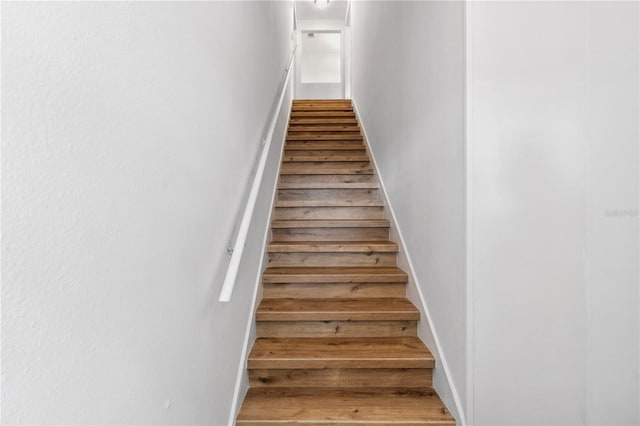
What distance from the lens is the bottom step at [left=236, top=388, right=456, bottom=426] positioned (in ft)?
4.43

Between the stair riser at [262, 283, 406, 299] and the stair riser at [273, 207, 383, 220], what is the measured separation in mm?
773

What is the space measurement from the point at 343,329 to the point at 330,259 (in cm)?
58

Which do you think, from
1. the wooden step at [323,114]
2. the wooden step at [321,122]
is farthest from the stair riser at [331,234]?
the wooden step at [323,114]

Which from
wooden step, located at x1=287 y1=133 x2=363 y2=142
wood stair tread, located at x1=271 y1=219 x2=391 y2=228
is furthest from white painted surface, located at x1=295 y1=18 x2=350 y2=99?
wood stair tread, located at x1=271 y1=219 x2=391 y2=228

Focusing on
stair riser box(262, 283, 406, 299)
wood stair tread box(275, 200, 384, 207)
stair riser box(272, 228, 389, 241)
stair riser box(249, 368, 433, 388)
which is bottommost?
stair riser box(249, 368, 433, 388)

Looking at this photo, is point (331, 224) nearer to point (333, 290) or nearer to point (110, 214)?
point (333, 290)

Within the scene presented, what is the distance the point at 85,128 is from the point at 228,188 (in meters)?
0.78

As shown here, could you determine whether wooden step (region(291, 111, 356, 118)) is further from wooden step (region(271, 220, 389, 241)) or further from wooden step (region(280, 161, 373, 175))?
wooden step (region(271, 220, 389, 241))

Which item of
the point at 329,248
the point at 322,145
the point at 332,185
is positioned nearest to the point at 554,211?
the point at 329,248

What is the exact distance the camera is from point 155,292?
0.76 meters

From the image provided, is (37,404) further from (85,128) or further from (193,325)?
(193,325)

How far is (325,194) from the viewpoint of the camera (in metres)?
2.89

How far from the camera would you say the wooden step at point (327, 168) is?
3.11 meters

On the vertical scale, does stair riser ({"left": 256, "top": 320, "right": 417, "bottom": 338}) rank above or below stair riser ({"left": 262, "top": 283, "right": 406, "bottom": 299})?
below
